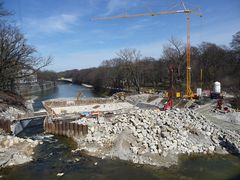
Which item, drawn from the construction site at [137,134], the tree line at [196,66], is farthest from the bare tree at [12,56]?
the tree line at [196,66]

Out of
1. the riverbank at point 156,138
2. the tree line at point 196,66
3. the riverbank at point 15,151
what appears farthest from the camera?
the tree line at point 196,66

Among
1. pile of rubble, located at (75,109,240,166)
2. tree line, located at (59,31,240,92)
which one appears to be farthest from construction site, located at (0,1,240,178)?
tree line, located at (59,31,240,92)

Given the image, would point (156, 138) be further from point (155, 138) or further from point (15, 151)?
point (15, 151)

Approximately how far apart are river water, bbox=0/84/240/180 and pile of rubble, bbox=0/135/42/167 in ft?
1.84

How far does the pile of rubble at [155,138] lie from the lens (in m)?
15.9

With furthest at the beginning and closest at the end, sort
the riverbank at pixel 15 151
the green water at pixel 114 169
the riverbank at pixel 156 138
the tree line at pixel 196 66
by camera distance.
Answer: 1. the tree line at pixel 196 66
2. the riverbank at pixel 156 138
3. the riverbank at pixel 15 151
4. the green water at pixel 114 169

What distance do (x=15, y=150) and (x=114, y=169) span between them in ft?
24.1

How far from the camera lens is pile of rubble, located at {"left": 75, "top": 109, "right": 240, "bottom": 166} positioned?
15.9 meters

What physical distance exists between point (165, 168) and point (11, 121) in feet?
51.7

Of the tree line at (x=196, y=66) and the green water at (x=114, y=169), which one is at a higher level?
the tree line at (x=196, y=66)

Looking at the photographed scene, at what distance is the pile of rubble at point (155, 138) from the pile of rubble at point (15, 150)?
12.3 ft

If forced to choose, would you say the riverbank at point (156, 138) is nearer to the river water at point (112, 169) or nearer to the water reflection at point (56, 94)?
the river water at point (112, 169)

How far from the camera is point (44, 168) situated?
14516mm

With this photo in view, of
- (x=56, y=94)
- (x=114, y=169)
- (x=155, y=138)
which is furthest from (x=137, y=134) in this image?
(x=56, y=94)
